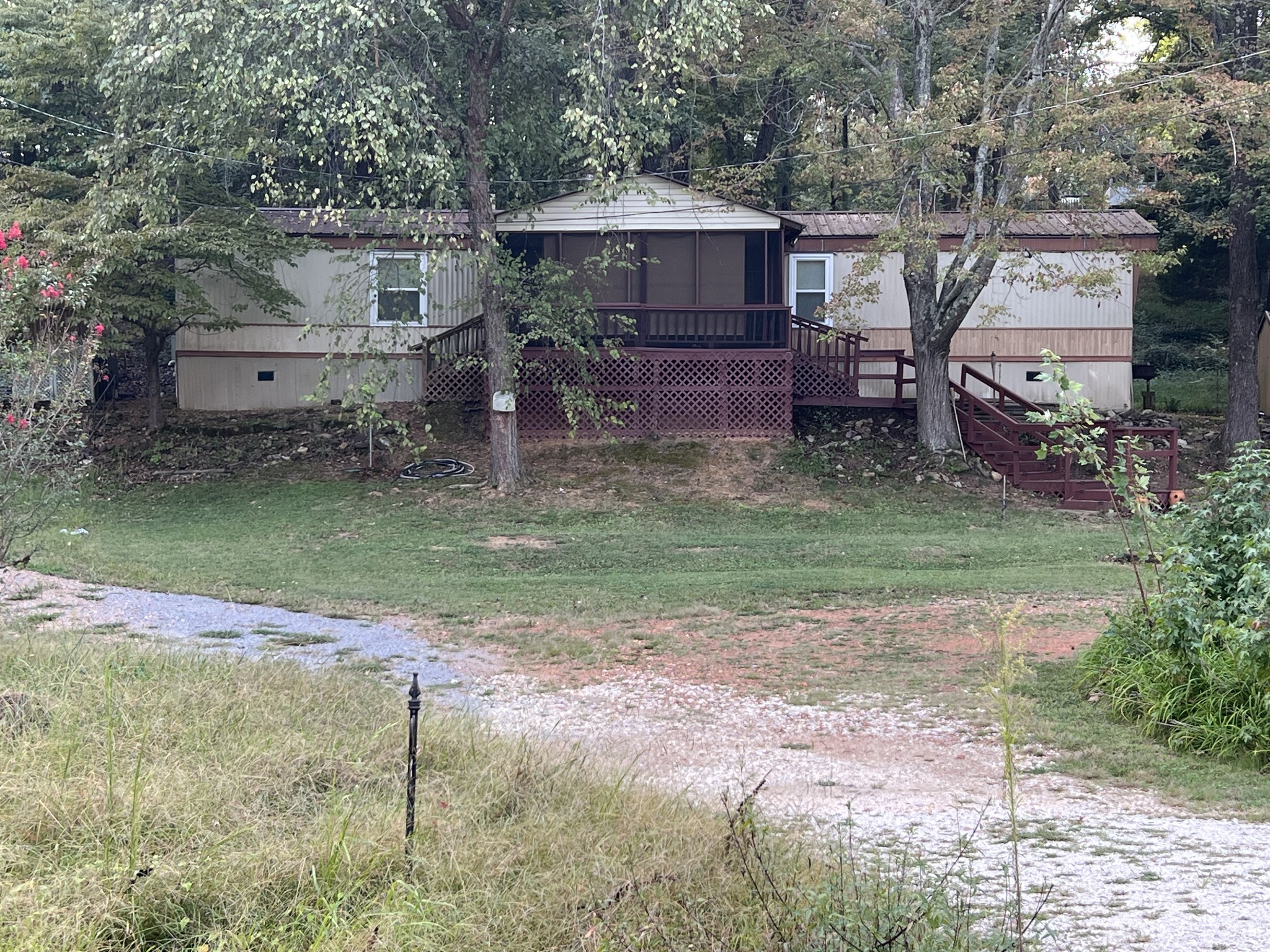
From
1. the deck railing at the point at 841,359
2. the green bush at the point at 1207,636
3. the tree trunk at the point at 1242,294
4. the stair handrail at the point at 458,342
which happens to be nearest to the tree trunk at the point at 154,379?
the stair handrail at the point at 458,342

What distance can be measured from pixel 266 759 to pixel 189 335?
1914 centimetres

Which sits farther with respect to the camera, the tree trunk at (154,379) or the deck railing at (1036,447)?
the tree trunk at (154,379)

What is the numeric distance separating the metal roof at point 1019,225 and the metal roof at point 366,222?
21.4 ft

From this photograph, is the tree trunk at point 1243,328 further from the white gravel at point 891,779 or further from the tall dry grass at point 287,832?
the tall dry grass at point 287,832

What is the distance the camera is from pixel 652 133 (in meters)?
15.9

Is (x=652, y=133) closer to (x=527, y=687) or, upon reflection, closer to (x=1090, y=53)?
(x=1090, y=53)

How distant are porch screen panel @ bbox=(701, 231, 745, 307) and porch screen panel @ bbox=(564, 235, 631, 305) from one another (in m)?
1.33

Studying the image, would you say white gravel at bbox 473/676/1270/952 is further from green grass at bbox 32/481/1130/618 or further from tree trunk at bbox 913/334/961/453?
tree trunk at bbox 913/334/961/453

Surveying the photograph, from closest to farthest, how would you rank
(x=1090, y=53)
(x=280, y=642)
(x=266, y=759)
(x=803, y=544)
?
(x=266, y=759)
(x=280, y=642)
(x=803, y=544)
(x=1090, y=53)

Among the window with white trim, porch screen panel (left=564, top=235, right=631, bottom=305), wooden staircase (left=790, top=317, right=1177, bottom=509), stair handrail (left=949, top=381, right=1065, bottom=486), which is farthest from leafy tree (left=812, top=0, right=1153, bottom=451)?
porch screen panel (left=564, top=235, right=631, bottom=305)

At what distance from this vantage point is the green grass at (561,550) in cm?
1163

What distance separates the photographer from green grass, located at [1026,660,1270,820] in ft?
19.5


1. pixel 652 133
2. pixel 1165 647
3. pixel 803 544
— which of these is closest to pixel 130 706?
pixel 1165 647

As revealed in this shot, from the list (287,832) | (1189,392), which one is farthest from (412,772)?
(1189,392)
